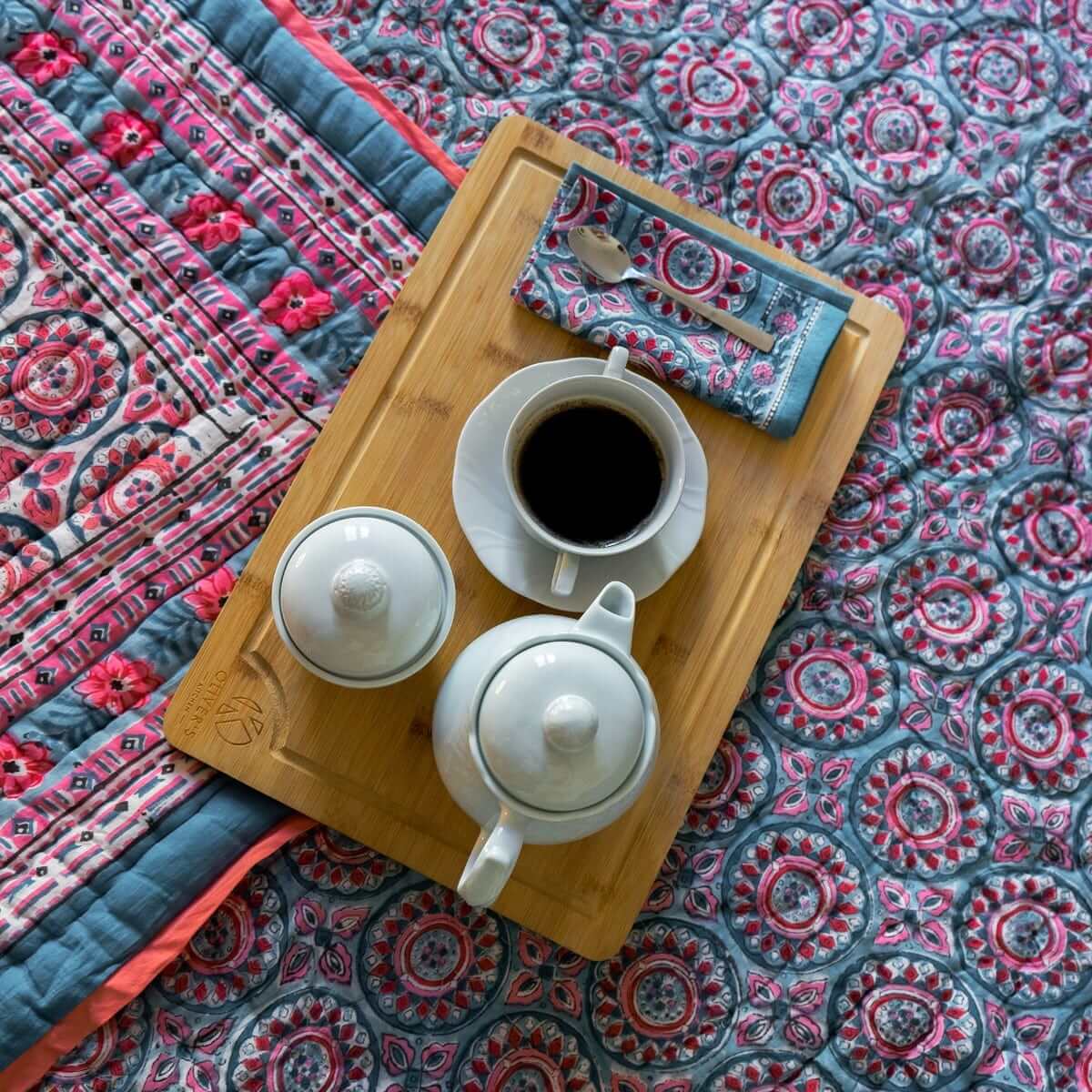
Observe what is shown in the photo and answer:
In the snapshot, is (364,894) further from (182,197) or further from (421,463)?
(182,197)

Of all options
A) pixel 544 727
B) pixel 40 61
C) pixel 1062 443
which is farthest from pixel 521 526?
pixel 40 61

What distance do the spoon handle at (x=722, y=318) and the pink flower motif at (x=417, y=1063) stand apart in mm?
617

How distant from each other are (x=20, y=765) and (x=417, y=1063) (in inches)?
15.9

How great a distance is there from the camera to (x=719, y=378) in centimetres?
79

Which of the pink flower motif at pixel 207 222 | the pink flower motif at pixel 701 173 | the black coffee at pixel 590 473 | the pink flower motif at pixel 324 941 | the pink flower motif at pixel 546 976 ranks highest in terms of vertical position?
the pink flower motif at pixel 701 173

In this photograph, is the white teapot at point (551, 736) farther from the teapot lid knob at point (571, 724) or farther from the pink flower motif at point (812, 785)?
the pink flower motif at point (812, 785)

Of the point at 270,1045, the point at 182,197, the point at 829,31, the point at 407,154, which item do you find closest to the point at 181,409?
the point at 182,197

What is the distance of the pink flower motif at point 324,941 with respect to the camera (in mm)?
821

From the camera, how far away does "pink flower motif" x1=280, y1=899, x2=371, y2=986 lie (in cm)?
82

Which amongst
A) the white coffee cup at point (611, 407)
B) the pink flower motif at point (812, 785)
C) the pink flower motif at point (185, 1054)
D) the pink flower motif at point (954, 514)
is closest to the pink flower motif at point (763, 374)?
the white coffee cup at point (611, 407)

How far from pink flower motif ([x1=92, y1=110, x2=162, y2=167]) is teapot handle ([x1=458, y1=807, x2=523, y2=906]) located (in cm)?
68

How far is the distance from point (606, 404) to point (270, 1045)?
1.88ft

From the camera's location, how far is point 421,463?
30.7 inches

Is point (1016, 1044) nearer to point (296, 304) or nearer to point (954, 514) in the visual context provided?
point (954, 514)
